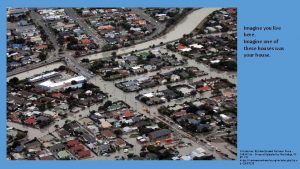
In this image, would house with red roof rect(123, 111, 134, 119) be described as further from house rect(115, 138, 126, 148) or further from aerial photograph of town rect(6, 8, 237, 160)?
house rect(115, 138, 126, 148)

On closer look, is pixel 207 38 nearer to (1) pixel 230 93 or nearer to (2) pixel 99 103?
(1) pixel 230 93

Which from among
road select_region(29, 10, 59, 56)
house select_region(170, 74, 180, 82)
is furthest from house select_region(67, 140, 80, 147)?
road select_region(29, 10, 59, 56)

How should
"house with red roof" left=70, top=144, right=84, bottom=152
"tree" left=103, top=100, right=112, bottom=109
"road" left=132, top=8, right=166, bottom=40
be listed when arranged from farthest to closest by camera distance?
1. "road" left=132, top=8, right=166, bottom=40
2. "tree" left=103, top=100, right=112, bottom=109
3. "house with red roof" left=70, top=144, right=84, bottom=152

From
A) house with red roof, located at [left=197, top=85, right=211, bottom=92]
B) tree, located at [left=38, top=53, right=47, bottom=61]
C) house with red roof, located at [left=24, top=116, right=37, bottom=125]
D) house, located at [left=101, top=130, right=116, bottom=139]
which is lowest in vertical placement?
house, located at [left=101, top=130, right=116, bottom=139]

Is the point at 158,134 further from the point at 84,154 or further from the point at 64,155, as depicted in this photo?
the point at 64,155

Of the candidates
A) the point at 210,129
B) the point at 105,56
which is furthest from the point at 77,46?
the point at 210,129

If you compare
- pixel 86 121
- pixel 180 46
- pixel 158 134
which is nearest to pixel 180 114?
pixel 158 134

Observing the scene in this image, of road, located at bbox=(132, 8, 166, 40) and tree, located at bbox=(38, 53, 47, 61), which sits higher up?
road, located at bbox=(132, 8, 166, 40)

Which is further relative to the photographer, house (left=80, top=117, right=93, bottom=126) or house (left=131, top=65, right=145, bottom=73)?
house (left=131, top=65, right=145, bottom=73)
